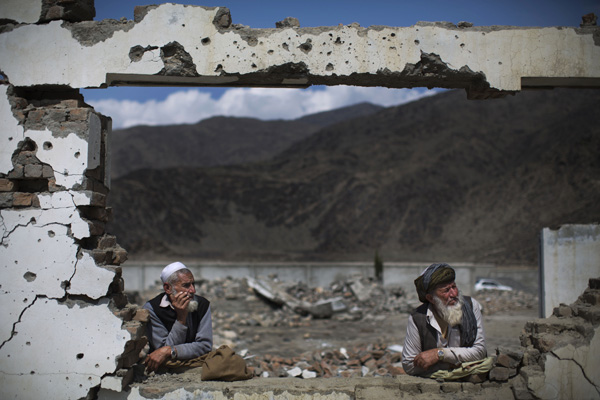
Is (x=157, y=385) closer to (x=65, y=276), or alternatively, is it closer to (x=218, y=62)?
(x=65, y=276)

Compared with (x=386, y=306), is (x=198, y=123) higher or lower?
higher

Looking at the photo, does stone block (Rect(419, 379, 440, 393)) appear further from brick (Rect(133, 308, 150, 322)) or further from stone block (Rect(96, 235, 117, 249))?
stone block (Rect(96, 235, 117, 249))

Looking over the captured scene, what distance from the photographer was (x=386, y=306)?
49.4 feet

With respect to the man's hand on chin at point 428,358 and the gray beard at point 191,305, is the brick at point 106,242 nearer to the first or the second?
the gray beard at point 191,305

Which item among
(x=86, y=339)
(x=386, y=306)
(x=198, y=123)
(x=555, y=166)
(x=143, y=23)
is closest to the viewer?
(x=86, y=339)

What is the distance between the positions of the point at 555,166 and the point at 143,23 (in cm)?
3871

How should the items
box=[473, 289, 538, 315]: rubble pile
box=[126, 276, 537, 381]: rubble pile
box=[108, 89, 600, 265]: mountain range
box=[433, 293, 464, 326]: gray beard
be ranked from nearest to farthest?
box=[433, 293, 464, 326]: gray beard, box=[126, 276, 537, 381]: rubble pile, box=[473, 289, 538, 315]: rubble pile, box=[108, 89, 600, 265]: mountain range

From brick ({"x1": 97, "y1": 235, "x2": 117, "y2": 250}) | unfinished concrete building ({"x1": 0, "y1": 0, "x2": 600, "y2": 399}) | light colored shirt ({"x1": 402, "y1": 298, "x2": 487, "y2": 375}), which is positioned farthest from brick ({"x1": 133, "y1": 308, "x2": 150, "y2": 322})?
light colored shirt ({"x1": 402, "y1": 298, "x2": 487, "y2": 375})

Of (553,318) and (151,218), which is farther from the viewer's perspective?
(151,218)

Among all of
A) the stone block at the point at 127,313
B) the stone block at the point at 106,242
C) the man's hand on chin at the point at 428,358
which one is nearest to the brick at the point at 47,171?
the stone block at the point at 106,242

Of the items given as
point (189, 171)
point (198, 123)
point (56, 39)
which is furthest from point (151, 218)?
point (198, 123)

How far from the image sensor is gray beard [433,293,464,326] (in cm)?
372

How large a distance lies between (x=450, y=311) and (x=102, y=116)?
2.91m

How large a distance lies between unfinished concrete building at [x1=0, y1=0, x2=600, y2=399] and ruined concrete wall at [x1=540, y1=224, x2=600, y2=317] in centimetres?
364
